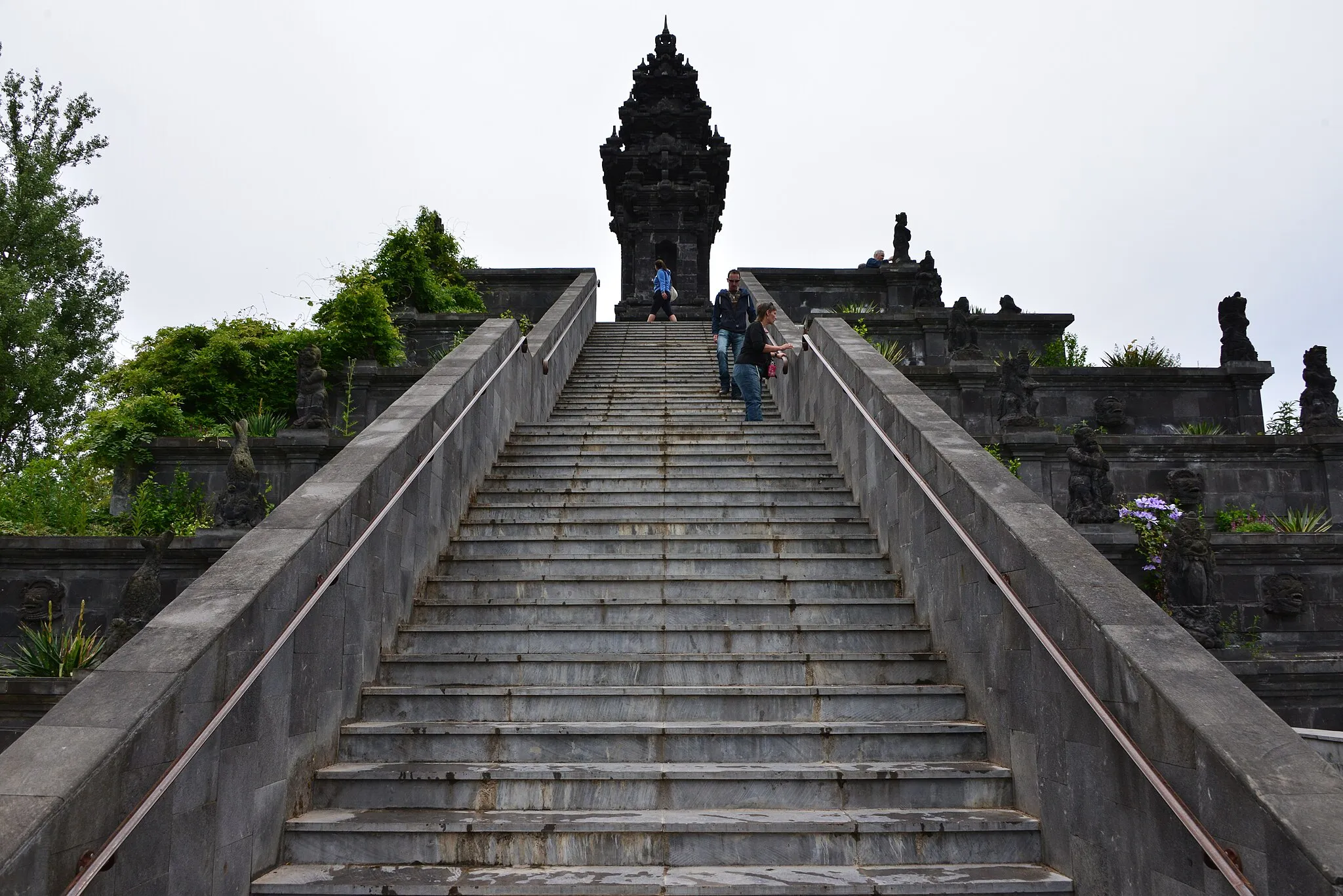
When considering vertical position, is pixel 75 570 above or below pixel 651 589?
above

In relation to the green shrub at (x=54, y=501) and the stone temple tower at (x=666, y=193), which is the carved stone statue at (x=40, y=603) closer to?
the green shrub at (x=54, y=501)

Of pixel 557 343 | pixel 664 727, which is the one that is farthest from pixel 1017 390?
pixel 664 727

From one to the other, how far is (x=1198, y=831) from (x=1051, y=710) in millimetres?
1171

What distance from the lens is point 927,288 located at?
1947cm

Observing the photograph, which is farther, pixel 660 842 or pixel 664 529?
pixel 664 529

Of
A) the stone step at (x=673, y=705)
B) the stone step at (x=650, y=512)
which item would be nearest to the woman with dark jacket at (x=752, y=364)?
the stone step at (x=650, y=512)

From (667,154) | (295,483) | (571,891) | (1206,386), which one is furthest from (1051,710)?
(667,154)

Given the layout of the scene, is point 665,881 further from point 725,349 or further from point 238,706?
point 725,349

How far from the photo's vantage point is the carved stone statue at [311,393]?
1065cm

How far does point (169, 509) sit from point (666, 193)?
57.5 feet

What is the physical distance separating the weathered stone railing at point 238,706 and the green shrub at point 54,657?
143 inches

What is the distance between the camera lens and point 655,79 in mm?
28500

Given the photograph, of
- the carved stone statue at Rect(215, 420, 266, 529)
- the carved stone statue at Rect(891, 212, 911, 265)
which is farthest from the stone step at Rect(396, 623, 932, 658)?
the carved stone statue at Rect(891, 212, 911, 265)

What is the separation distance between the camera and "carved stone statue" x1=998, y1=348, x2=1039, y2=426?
37.0ft
